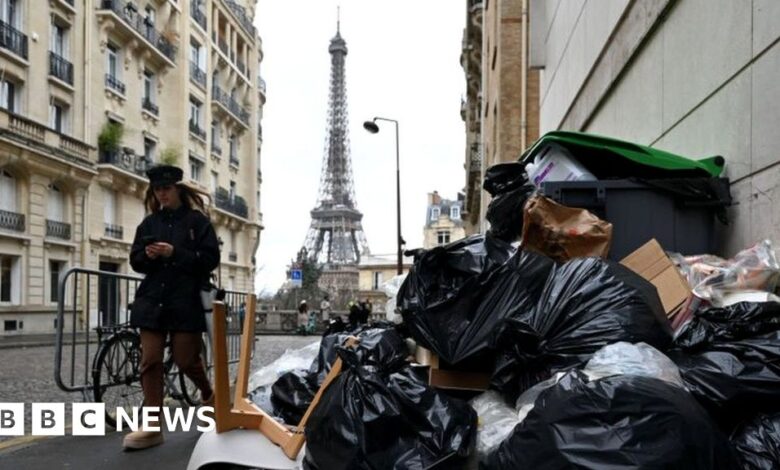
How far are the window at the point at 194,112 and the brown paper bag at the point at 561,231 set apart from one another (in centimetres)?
3186

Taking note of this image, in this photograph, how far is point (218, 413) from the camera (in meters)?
2.52

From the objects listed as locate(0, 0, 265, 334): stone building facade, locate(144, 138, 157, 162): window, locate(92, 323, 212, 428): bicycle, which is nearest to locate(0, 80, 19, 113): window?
locate(0, 0, 265, 334): stone building facade

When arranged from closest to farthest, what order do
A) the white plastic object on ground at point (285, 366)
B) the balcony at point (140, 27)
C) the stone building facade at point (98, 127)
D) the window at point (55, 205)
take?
the white plastic object on ground at point (285, 366) < the stone building facade at point (98, 127) < the window at point (55, 205) < the balcony at point (140, 27)

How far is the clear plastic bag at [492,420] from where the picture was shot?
6.73 ft

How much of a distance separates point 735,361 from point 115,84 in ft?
91.8

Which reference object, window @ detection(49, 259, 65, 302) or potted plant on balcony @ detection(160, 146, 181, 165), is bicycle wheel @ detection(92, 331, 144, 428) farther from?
potted plant on balcony @ detection(160, 146, 181, 165)

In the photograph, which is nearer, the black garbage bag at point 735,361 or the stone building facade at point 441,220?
the black garbage bag at point 735,361

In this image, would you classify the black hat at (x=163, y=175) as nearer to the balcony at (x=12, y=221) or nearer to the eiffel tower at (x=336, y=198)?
the balcony at (x=12, y=221)

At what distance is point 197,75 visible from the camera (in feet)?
110

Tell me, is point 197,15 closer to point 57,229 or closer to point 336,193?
point 57,229

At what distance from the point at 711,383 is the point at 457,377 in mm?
893

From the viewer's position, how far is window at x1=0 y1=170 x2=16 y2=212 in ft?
66.1

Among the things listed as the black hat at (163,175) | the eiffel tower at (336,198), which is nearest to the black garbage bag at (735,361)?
the black hat at (163,175)

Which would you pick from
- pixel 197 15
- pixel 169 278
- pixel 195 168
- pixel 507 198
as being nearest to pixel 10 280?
pixel 195 168
